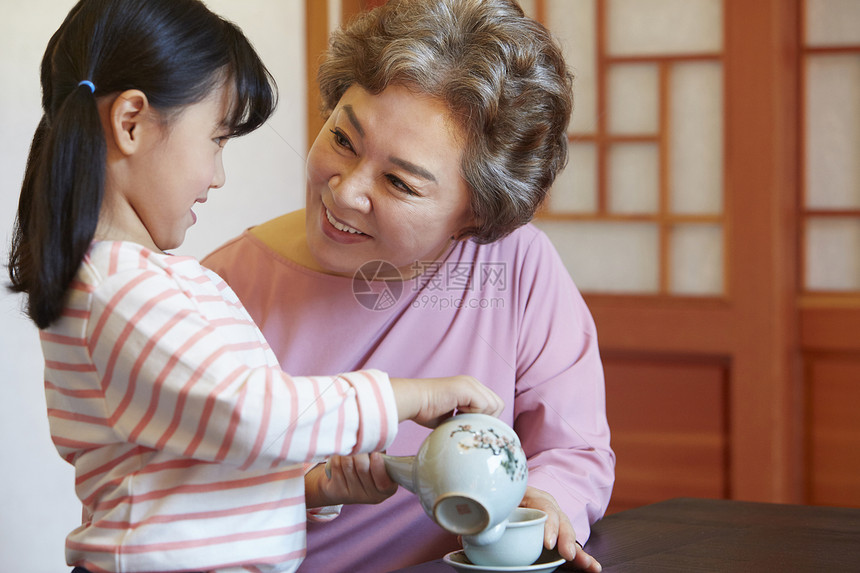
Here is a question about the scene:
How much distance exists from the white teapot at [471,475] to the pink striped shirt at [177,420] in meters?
0.04

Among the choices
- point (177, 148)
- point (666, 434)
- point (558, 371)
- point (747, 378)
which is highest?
point (177, 148)

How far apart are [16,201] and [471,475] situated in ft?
4.10

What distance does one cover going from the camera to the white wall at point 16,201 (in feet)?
4.93

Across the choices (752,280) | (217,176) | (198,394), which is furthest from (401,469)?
(752,280)

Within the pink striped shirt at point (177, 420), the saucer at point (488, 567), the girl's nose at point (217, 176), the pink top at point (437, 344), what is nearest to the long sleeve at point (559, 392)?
the pink top at point (437, 344)

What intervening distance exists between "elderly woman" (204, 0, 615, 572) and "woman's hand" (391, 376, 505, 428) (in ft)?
0.63

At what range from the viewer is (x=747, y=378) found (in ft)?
7.41

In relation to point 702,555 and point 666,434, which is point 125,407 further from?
point 666,434

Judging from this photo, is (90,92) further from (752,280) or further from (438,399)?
(752,280)

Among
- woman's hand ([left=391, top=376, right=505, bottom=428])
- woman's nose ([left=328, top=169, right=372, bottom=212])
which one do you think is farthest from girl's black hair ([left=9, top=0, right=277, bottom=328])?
woman's hand ([left=391, top=376, right=505, bottom=428])

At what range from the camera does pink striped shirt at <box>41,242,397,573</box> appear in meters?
0.73

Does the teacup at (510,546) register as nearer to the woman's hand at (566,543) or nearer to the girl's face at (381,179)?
the woman's hand at (566,543)

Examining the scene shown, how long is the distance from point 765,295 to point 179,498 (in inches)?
70.9

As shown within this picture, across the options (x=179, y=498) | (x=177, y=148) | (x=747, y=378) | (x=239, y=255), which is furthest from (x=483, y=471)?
(x=747, y=378)
